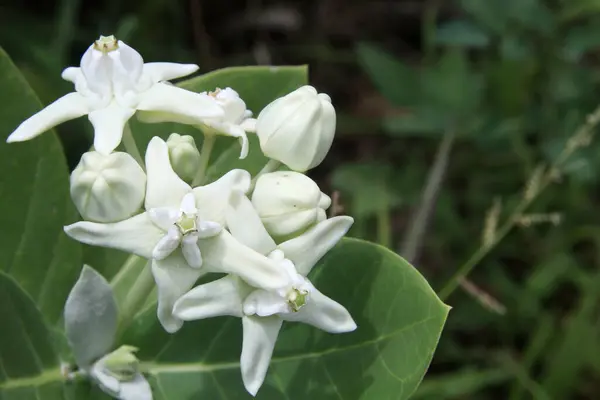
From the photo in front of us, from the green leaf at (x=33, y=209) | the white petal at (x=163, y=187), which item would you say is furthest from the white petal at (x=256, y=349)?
the green leaf at (x=33, y=209)

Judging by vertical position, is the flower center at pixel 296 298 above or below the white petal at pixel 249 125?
below

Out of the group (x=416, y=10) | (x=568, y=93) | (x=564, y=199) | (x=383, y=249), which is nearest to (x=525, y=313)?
(x=564, y=199)

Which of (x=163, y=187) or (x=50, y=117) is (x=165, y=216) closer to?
(x=163, y=187)

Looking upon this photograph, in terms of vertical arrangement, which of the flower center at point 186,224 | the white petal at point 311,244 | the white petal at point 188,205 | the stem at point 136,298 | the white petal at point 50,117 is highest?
the white petal at point 50,117

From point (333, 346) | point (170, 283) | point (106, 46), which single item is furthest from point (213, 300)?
point (106, 46)

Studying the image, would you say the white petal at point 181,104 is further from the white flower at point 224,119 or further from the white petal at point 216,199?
the white petal at point 216,199
